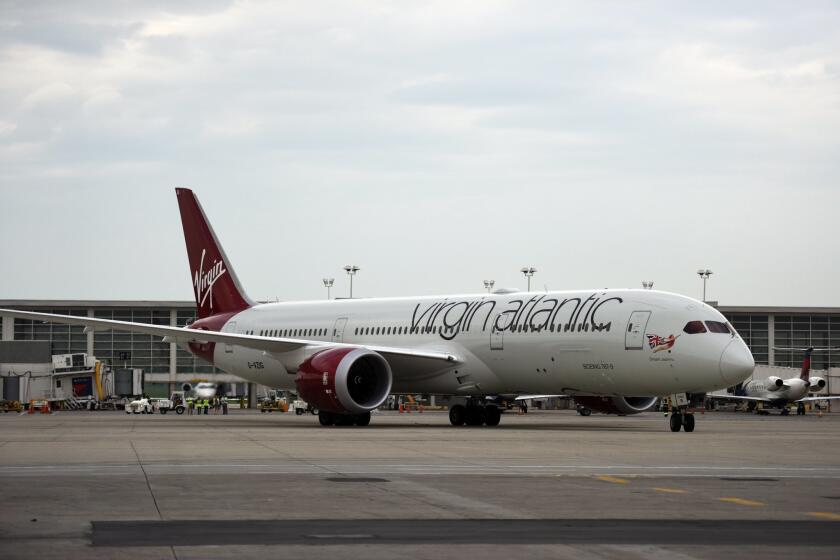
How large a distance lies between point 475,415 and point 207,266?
15.0 m

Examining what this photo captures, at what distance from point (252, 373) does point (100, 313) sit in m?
59.4

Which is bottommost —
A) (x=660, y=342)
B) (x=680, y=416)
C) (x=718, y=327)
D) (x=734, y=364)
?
(x=680, y=416)

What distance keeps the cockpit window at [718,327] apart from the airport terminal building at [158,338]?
2711 inches

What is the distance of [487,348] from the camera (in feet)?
123

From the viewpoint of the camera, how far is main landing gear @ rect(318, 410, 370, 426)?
38.6 m

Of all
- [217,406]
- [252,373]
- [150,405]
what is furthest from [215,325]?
[217,406]

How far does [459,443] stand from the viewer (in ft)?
85.0

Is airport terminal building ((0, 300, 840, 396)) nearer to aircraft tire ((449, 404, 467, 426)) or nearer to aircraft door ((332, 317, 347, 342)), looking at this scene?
aircraft door ((332, 317, 347, 342))

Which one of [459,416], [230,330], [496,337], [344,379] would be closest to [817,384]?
[459,416]

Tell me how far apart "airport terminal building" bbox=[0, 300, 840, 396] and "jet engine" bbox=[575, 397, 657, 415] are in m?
61.5

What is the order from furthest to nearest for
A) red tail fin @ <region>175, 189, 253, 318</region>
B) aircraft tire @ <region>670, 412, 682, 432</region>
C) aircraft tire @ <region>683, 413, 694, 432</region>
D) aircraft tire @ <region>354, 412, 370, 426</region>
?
red tail fin @ <region>175, 189, 253, 318</region> < aircraft tire @ <region>354, 412, 370, 426</region> < aircraft tire @ <region>683, 413, 694, 432</region> < aircraft tire @ <region>670, 412, 682, 432</region>

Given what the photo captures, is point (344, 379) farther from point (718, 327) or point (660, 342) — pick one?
point (718, 327)

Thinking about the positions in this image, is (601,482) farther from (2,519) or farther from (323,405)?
(323,405)

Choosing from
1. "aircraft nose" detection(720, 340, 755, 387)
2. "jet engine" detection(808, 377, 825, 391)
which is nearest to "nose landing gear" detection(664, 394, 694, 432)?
"aircraft nose" detection(720, 340, 755, 387)
